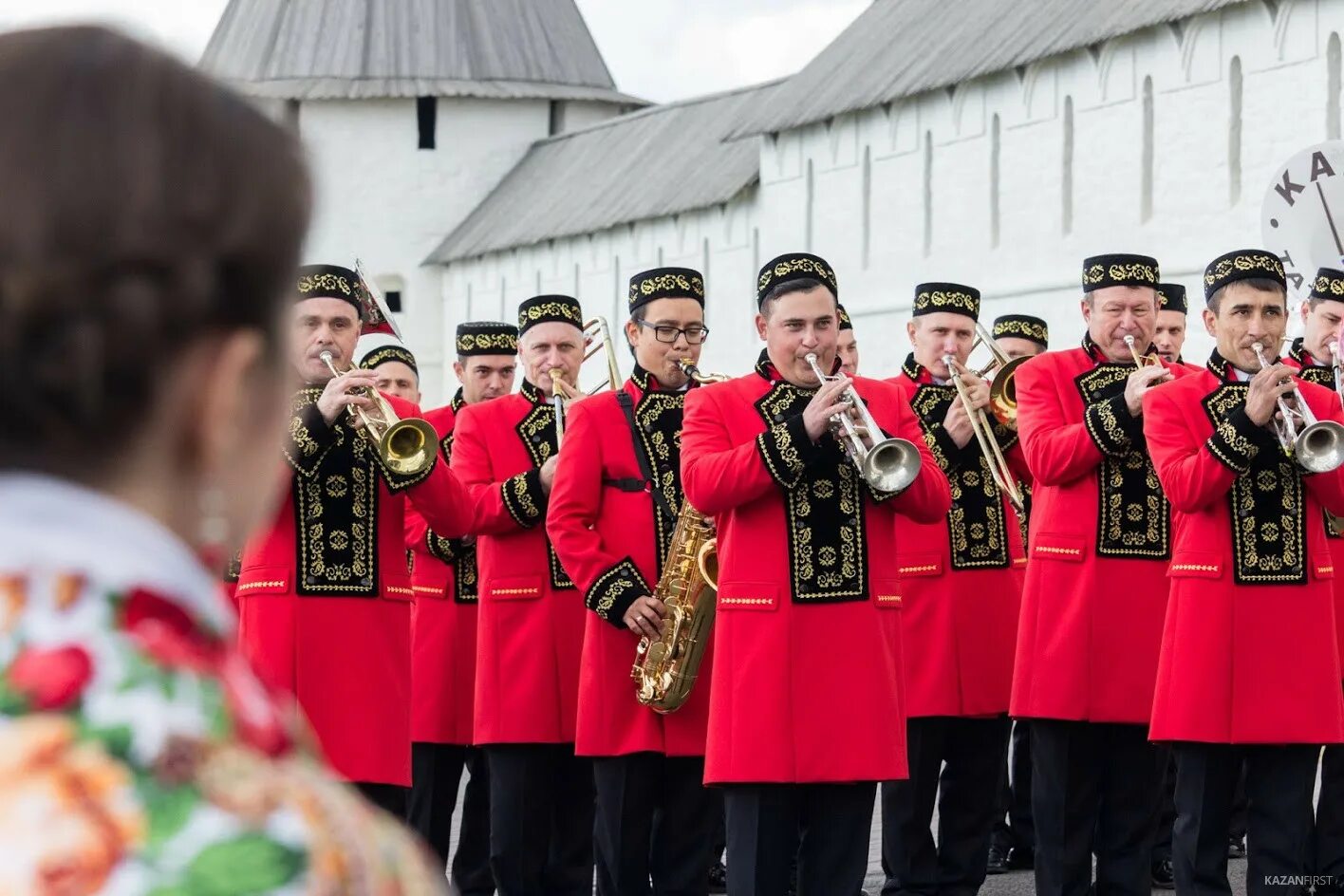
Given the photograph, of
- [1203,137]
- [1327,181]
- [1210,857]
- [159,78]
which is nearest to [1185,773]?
[1210,857]

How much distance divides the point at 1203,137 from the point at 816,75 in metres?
12.0

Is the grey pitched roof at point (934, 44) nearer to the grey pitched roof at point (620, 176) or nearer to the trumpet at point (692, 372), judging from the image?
the grey pitched roof at point (620, 176)

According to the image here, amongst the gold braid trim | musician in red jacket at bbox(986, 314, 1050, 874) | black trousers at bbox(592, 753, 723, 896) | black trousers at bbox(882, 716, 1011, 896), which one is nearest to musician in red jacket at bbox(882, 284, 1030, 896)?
black trousers at bbox(882, 716, 1011, 896)

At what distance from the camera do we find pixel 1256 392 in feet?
21.4

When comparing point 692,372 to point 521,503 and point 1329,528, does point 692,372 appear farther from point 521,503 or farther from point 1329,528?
point 1329,528

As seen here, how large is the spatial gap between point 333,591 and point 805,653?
4.05 ft

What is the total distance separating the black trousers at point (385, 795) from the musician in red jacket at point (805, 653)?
0.86 meters

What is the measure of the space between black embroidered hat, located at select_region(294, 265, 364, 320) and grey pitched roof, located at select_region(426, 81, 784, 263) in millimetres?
29954

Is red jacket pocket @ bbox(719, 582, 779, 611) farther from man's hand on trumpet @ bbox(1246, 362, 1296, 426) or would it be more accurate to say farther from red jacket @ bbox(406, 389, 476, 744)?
red jacket @ bbox(406, 389, 476, 744)

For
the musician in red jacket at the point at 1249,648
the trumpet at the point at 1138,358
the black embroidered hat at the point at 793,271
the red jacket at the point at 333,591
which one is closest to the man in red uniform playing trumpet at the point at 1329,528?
the trumpet at the point at 1138,358

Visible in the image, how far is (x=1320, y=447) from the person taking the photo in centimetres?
665

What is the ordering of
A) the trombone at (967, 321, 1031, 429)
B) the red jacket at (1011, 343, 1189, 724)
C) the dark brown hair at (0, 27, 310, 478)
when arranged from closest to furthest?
the dark brown hair at (0, 27, 310, 478)
the red jacket at (1011, 343, 1189, 724)
the trombone at (967, 321, 1031, 429)

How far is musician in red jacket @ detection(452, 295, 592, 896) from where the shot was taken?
7.61m

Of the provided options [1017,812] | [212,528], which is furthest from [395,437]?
[212,528]
